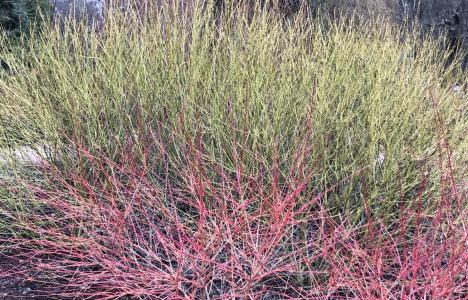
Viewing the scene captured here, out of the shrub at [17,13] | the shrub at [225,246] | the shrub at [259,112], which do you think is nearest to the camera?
the shrub at [225,246]

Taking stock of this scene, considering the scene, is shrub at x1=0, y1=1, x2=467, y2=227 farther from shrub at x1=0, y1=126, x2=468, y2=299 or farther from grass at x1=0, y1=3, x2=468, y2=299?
shrub at x1=0, y1=126, x2=468, y2=299

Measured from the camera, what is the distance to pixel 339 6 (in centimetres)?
818

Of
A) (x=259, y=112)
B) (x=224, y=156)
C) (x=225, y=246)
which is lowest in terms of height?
(x=225, y=246)

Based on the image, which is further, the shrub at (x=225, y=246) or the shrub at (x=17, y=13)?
the shrub at (x=17, y=13)

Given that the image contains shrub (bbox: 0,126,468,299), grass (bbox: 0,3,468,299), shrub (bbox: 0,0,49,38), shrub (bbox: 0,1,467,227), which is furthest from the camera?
shrub (bbox: 0,0,49,38)

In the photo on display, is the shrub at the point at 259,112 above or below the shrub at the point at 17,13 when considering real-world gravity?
above

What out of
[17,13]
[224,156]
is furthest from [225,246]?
[17,13]

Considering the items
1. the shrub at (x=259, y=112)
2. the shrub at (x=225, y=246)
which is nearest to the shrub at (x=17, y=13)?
the shrub at (x=259, y=112)

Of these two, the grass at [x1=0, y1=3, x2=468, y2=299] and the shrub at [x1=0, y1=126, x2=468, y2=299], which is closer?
the shrub at [x1=0, y1=126, x2=468, y2=299]

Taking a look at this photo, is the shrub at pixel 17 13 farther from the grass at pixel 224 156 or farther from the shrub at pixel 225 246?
the shrub at pixel 225 246

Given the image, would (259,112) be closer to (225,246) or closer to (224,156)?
(224,156)

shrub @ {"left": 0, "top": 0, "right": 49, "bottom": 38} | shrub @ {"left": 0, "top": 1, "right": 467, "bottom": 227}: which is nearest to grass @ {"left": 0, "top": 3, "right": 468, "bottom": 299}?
shrub @ {"left": 0, "top": 1, "right": 467, "bottom": 227}

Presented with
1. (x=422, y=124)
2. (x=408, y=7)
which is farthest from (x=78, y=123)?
(x=408, y=7)

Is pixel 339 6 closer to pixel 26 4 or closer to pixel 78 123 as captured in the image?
pixel 26 4
